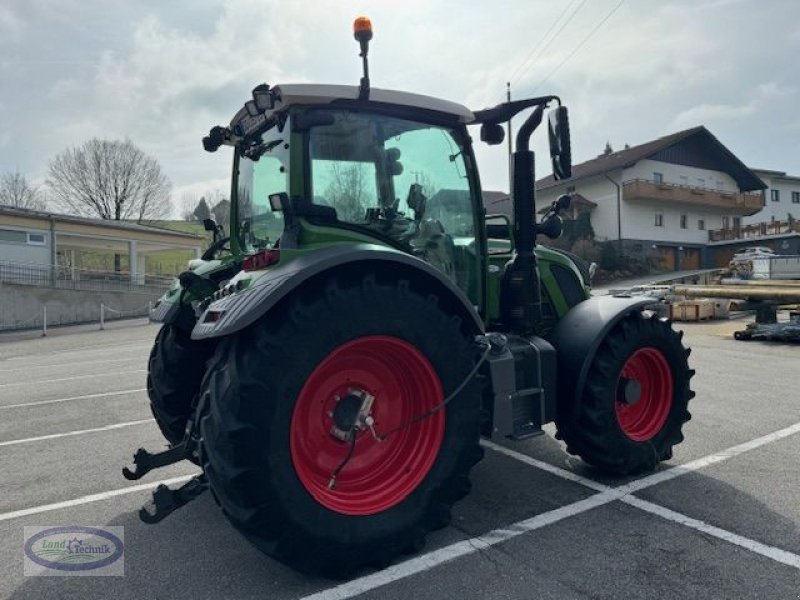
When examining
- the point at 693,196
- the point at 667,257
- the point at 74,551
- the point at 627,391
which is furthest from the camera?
the point at 667,257

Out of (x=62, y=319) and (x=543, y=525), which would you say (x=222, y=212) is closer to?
(x=543, y=525)

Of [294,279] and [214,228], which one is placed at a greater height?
[214,228]

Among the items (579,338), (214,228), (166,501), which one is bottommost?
(166,501)

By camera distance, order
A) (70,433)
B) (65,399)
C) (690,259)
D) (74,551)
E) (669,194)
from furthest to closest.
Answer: (690,259)
(669,194)
(65,399)
(70,433)
(74,551)

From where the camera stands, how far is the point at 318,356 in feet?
8.95

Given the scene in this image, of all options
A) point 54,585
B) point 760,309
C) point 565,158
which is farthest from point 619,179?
point 54,585

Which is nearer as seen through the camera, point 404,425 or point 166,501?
point 166,501

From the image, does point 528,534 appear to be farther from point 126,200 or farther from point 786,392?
point 126,200

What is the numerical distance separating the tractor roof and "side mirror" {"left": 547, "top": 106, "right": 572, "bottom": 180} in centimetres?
61

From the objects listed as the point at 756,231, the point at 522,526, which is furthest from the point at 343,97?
the point at 756,231

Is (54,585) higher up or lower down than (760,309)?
lower down

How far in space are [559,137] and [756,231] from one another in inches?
1675

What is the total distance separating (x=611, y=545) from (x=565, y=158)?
91.1 inches

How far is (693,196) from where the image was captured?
38.0 meters
